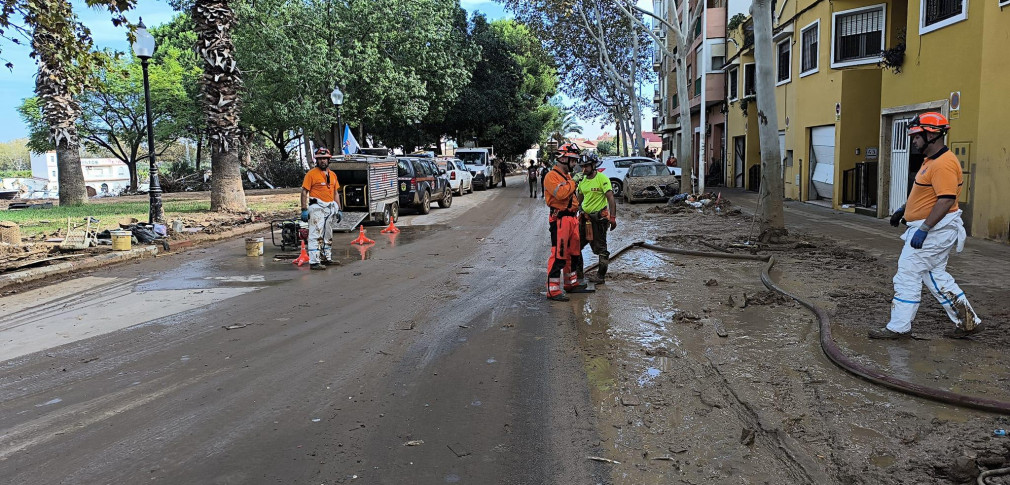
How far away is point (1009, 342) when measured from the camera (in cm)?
595

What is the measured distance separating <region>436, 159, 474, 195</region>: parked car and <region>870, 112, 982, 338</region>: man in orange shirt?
77.1 ft

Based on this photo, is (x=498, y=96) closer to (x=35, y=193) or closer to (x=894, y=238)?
(x=35, y=193)

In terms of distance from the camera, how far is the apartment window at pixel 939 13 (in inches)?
533

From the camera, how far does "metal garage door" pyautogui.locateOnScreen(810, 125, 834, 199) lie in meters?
20.7

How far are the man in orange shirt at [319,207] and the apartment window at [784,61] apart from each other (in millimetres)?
18295

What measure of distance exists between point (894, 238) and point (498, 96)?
32.1 metres

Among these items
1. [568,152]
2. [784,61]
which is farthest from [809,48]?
[568,152]

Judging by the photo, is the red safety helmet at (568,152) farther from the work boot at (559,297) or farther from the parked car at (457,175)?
the parked car at (457,175)

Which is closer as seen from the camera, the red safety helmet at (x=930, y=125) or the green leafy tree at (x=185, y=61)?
the red safety helmet at (x=930, y=125)

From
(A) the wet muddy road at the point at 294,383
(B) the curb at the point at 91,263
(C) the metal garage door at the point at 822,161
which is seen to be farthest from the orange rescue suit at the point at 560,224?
(C) the metal garage door at the point at 822,161

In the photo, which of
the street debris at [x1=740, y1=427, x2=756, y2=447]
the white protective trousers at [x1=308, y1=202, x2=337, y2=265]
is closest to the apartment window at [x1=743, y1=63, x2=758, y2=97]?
the white protective trousers at [x1=308, y1=202, x2=337, y2=265]

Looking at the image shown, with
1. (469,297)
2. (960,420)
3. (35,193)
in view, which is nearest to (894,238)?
(469,297)

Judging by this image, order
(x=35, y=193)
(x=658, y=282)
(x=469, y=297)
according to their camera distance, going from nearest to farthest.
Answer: (x=469, y=297) < (x=658, y=282) < (x=35, y=193)

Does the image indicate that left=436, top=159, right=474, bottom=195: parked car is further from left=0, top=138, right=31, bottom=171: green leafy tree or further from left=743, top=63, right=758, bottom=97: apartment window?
left=0, top=138, right=31, bottom=171: green leafy tree
